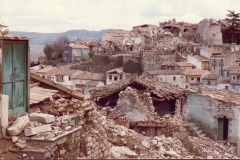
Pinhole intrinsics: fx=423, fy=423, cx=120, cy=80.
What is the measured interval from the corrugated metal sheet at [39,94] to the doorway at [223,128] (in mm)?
10882

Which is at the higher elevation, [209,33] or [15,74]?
[209,33]

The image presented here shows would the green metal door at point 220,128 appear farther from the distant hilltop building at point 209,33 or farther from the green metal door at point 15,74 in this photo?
the distant hilltop building at point 209,33

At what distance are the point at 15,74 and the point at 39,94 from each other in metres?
0.97

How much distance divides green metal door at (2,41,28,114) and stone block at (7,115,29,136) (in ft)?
2.77

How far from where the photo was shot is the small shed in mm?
8016

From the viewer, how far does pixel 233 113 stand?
59.4ft

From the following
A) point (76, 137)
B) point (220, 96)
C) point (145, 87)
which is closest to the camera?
point (76, 137)

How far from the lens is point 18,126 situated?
7160mm

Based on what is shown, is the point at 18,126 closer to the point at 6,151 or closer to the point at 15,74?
the point at 6,151

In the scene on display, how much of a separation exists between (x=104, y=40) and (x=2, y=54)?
71.7m

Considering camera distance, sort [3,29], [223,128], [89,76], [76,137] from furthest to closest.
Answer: [89,76], [223,128], [3,29], [76,137]

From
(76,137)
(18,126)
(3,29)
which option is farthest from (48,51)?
(18,126)

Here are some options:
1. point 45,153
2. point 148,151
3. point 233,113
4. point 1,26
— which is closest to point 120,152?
point 148,151

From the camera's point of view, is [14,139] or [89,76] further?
[89,76]
